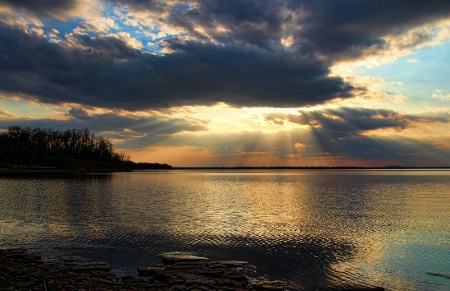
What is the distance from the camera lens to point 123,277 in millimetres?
22625

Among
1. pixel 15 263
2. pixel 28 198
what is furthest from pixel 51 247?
pixel 28 198

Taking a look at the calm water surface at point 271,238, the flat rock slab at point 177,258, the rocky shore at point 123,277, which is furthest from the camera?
the flat rock slab at point 177,258

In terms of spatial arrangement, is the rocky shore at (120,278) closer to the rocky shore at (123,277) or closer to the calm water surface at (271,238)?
the rocky shore at (123,277)

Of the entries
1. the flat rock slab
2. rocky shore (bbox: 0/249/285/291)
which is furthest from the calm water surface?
rocky shore (bbox: 0/249/285/291)

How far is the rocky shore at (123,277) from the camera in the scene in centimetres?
1975

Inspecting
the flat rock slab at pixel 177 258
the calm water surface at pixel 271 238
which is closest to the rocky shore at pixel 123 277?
the flat rock slab at pixel 177 258

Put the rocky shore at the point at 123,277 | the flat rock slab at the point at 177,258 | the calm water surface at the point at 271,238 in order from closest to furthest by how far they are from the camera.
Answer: the rocky shore at the point at 123,277, the calm water surface at the point at 271,238, the flat rock slab at the point at 177,258

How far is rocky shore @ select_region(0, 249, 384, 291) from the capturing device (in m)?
19.8

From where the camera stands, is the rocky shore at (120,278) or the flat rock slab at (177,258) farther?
the flat rock slab at (177,258)

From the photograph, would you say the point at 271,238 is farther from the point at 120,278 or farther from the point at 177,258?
the point at 120,278

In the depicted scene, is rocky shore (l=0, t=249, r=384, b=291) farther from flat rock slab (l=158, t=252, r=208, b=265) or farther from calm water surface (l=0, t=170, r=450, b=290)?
calm water surface (l=0, t=170, r=450, b=290)

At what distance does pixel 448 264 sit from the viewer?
27.1m

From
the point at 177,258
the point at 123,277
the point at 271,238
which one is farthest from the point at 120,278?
the point at 271,238

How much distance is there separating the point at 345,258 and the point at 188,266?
1371 cm
